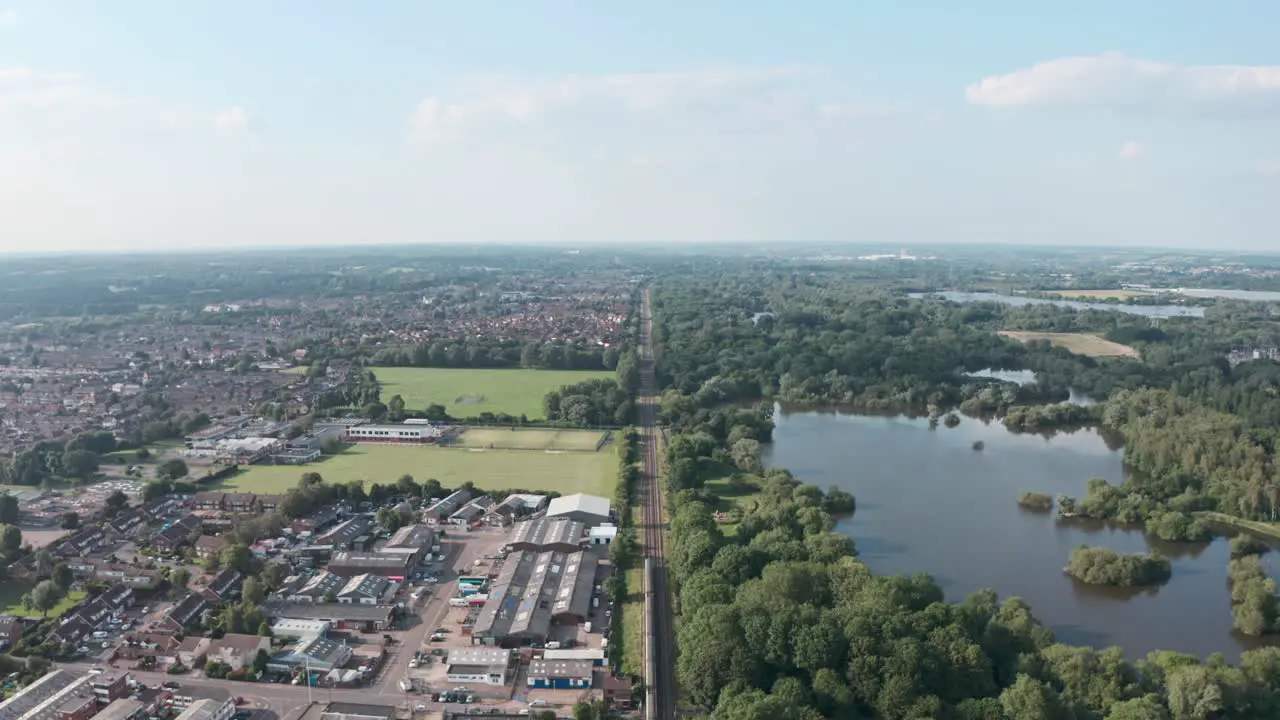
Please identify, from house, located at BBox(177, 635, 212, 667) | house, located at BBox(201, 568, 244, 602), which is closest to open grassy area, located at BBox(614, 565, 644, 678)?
house, located at BBox(177, 635, 212, 667)

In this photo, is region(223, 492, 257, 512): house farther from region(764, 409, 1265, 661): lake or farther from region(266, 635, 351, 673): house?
region(764, 409, 1265, 661): lake

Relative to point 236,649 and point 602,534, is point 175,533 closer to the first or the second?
point 236,649

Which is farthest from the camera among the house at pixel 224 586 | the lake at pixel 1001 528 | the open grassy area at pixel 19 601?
the lake at pixel 1001 528

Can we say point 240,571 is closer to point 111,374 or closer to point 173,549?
point 173,549

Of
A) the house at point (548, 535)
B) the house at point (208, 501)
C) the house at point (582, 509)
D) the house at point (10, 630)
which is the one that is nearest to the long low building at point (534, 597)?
the house at point (548, 535)

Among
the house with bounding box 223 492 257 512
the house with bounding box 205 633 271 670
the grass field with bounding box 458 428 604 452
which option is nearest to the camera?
the house with bounding box 205 633 271 670

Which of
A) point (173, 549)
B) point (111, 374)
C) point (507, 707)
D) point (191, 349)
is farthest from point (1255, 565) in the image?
point (191, 349)

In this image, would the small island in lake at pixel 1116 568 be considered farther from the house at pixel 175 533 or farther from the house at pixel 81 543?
the house at pixel 81 543
